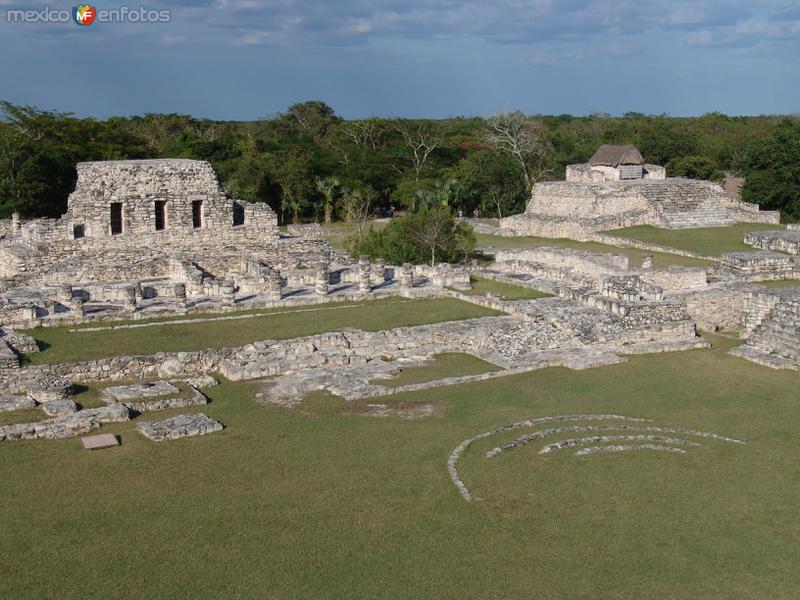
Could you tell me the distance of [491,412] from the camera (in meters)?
17.1

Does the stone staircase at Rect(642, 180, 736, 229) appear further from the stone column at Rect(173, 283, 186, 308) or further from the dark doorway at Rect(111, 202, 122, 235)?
the stone column at Rect(173, 283, 186, 308)

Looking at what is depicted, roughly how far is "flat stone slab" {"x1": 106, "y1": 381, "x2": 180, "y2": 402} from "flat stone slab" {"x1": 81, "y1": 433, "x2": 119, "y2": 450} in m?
2.07

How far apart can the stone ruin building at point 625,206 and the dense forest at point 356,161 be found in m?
3.78

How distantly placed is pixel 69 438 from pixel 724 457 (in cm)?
1054

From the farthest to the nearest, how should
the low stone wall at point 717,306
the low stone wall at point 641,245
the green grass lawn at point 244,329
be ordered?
the low stone wall at point 641,245, the low stone wall at point 717,306, the green grass lawn at point 244,329

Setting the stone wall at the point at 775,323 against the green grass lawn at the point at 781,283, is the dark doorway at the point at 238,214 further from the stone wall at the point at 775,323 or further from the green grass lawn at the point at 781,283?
the green grass lawn at the point at 781,283

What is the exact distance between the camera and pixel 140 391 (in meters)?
17.7

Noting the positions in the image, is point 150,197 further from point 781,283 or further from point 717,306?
point 781,283

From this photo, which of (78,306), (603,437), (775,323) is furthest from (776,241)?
(78,306)

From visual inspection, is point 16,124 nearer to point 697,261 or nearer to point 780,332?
point 697,261

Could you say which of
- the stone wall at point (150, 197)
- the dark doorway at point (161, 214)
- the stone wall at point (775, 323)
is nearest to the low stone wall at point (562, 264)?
the stone wall at point (775, 323)

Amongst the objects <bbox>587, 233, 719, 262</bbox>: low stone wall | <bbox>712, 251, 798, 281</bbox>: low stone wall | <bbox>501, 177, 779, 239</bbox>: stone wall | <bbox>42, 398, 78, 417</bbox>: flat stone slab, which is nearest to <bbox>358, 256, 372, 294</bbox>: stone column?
<bbox>42, 398, 78, 417</bbox>: flat stone slab

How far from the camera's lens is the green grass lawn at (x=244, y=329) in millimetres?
19984

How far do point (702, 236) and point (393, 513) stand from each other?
31085 millimetres
